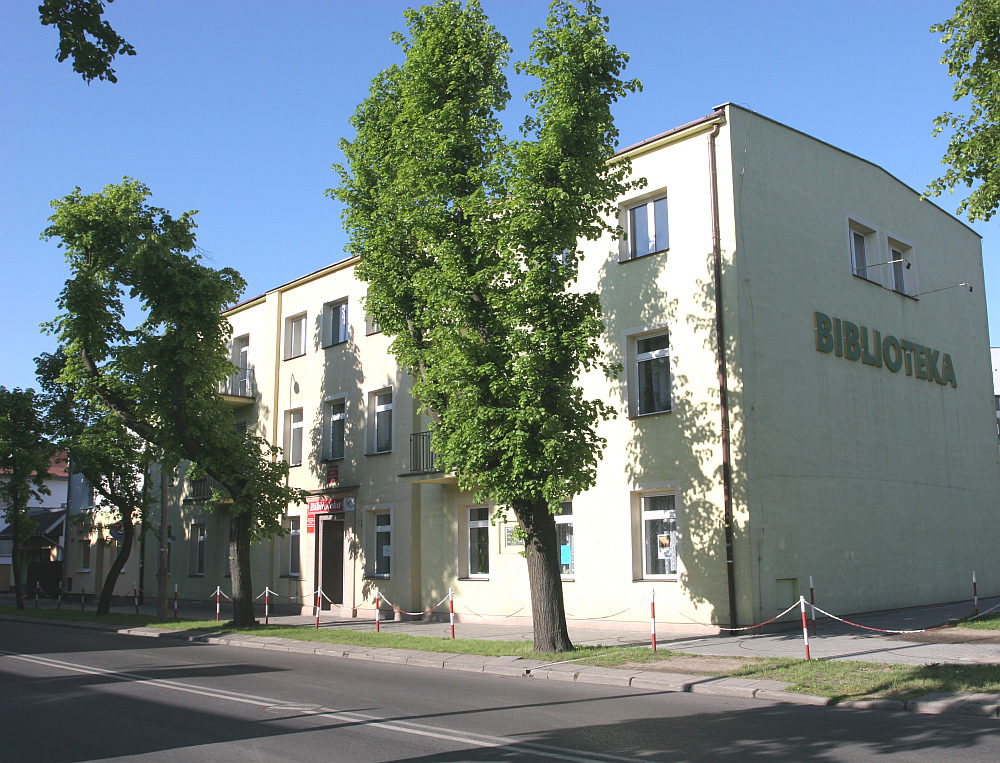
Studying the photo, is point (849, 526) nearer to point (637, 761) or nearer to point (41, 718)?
point (637, 761)

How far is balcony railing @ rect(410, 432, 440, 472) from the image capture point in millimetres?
23656

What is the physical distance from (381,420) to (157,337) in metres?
7.11

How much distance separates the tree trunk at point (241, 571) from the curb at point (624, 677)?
1.61m

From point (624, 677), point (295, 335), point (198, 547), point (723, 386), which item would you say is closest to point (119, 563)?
point (198, 547)

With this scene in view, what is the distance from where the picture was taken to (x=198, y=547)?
1325 inches

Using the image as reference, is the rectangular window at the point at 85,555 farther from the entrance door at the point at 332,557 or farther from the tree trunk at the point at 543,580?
the tree trunk at the point at 543,580

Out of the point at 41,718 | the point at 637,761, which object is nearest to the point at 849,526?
the point at 637,761

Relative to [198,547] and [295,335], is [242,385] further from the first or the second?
[198,547]

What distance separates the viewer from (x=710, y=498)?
57.5ft

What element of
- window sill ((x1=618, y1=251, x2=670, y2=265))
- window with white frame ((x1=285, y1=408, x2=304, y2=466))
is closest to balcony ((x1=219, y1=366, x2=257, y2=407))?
window with white frame ((x1=285, y1=408, x2=304, y2=466))

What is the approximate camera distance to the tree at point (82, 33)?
6.37 metres

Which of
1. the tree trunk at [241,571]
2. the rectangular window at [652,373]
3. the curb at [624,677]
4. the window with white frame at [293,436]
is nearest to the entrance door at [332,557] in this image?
the window with white frame at [293,436]

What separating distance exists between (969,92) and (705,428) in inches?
296

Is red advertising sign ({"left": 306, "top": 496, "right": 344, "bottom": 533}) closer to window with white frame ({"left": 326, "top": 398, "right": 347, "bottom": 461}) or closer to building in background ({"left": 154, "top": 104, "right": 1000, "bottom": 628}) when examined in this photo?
building in background ({"left": 154, "top": 104, "right": 1000, "bottom": 628})
